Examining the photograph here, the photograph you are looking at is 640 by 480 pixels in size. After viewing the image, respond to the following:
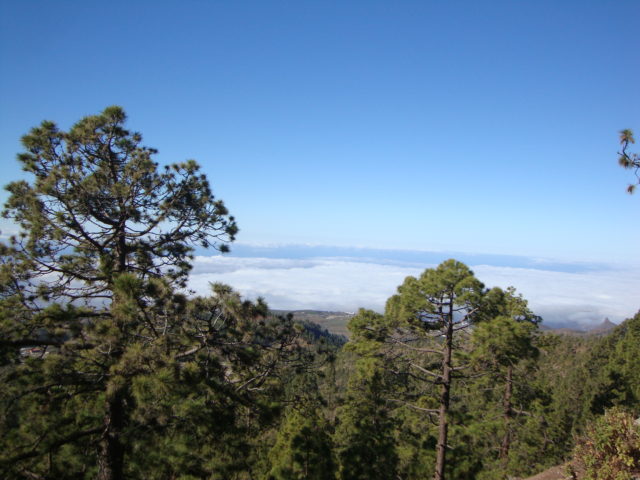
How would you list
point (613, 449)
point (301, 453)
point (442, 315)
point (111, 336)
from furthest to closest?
point (301, 453) → point (442, 315) → point (613, 449) → point (111, 336)

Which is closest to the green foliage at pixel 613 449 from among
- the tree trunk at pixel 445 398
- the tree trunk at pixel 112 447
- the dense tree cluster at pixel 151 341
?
the dense tree cluster at pixel 151 341

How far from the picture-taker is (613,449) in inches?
297

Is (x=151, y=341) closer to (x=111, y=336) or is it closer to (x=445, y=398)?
(x=111, y=336)

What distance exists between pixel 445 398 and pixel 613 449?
3.78 m

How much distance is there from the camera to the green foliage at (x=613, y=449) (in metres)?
7.00

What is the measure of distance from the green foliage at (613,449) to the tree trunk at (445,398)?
3.16 m

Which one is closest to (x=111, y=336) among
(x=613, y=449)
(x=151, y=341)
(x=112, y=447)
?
(x=151, y=341)

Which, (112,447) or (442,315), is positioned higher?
(442,315)

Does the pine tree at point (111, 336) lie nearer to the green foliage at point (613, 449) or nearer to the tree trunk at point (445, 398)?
the tree trunk at point (445, 398)

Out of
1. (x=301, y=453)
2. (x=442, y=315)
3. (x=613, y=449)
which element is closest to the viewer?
(x=613, y=449)

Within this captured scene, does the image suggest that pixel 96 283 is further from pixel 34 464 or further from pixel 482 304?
pixel 482 304

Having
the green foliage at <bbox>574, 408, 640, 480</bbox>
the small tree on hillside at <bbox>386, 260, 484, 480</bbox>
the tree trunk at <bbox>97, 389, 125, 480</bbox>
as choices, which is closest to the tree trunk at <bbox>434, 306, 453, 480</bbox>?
the small tree on hillside at <bbox>386, 260, 484, 480</bbox>

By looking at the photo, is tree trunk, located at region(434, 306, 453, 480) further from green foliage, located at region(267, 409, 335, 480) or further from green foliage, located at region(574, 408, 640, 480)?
green foliage, located at region(267, 409, 335, 480)

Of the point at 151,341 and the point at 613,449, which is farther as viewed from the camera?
the point at 613,449
